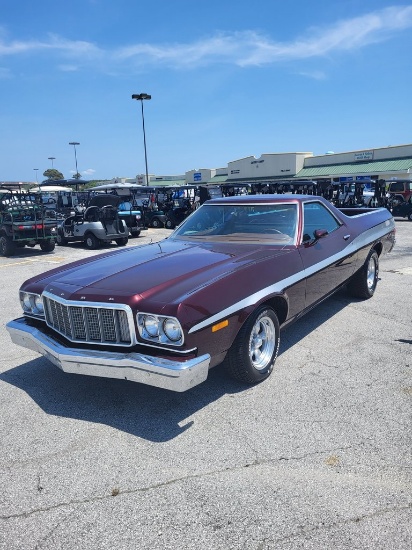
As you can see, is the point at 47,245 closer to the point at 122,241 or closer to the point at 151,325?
the point at 122,241

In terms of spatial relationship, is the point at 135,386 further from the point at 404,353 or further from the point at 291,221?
the point at 404,353

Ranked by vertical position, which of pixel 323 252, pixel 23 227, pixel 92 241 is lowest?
pixel 92 241

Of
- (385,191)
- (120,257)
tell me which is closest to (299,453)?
(120,257)

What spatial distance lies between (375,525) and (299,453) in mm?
661

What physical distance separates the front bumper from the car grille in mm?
100

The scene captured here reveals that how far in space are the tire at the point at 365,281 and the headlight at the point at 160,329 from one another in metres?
3.78

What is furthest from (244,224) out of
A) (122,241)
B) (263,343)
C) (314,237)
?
(122,241)

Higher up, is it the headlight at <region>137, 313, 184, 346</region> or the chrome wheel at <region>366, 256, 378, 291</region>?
the headlight at <region>137, 313, 184, 346</region>

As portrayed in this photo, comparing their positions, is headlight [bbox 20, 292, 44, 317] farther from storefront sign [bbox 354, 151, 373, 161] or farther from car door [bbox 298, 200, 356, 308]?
storefront sign [bbox 354, 151, 373, 161]

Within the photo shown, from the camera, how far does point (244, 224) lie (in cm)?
473

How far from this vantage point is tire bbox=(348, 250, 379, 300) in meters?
5.99

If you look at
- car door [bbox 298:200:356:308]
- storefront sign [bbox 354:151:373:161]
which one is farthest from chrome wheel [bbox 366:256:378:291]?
storefront sign [bbox 354:151:373:161]

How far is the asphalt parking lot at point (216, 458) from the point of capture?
7.07ft

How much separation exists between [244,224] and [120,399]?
2.28m
